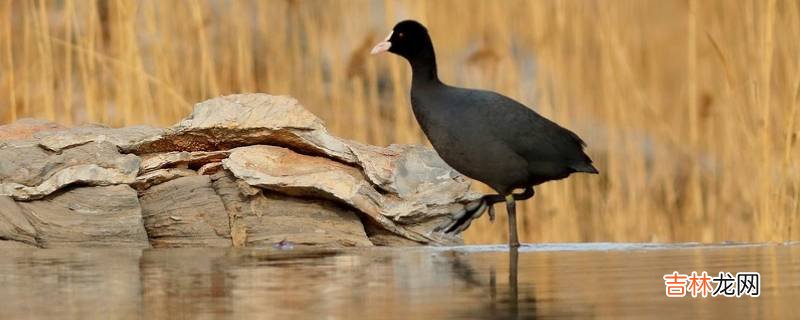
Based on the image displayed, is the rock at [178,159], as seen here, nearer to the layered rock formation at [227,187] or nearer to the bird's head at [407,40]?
the layered rock formation at [227,187]

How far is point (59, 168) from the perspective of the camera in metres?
4.41

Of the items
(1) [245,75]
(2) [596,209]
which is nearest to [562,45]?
(2) [596,209]

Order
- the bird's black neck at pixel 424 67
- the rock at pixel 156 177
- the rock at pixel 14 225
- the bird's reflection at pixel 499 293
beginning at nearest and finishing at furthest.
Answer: the bird's reflection at pixel 499 293
the rock at pixel 14 225
the rock at pixel 156 177
the bird's black neck at pixel 424 67

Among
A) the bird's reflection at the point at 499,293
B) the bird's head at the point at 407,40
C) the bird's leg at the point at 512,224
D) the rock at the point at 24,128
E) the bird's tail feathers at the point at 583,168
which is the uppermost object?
the bird's head at the point at 407,40

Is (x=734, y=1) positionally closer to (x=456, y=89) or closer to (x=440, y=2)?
(x=440, y=2)

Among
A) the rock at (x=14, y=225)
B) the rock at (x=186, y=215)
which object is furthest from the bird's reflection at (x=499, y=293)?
the rock at (x=14, y=225)

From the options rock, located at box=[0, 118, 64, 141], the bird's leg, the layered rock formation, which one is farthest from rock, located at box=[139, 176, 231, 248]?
the bird's leg

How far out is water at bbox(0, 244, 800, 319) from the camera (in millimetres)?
2256

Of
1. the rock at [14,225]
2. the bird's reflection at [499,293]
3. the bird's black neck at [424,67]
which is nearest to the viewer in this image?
the bird's reflection at [499,293]

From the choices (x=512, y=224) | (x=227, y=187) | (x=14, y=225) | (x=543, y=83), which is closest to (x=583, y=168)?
(x=512, y=224)

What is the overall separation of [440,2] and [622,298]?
3926 mm

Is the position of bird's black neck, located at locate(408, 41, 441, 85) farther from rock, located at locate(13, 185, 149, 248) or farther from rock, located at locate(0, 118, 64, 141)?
rock, located at locate(0, 118, 64, 141)

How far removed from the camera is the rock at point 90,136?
14.6 ft

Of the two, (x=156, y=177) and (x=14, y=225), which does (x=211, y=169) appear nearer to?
(x=156, y=177)
